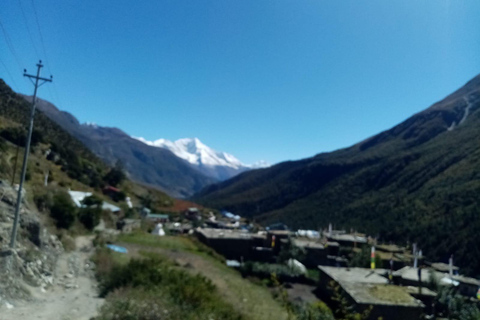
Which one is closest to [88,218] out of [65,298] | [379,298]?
[65,298]

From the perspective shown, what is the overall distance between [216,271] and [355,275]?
9537 mm

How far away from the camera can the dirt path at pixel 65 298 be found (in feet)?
30.7

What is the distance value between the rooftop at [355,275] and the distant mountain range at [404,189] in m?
4.60

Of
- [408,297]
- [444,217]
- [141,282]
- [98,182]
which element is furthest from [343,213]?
[141,282]

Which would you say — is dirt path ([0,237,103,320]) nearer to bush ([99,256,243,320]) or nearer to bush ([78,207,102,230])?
bush ([99,256,243,320])

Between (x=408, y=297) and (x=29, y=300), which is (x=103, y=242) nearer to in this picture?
(x=29, y=300)

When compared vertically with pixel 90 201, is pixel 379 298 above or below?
below

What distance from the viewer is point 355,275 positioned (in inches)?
915

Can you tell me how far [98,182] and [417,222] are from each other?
2055 inches

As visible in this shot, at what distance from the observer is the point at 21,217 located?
14305 mm

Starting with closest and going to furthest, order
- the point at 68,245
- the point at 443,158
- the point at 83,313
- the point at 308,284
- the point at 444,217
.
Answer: the point at 83,313 → the point at 68,245 → the point at 308,284 → the point at 444,217 → the point at 443,158

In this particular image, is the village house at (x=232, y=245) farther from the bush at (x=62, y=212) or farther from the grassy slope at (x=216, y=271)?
the bush at (x=62, y=212)

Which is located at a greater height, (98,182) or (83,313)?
(98,182)

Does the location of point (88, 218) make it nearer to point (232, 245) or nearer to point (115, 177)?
point (232, 245)
